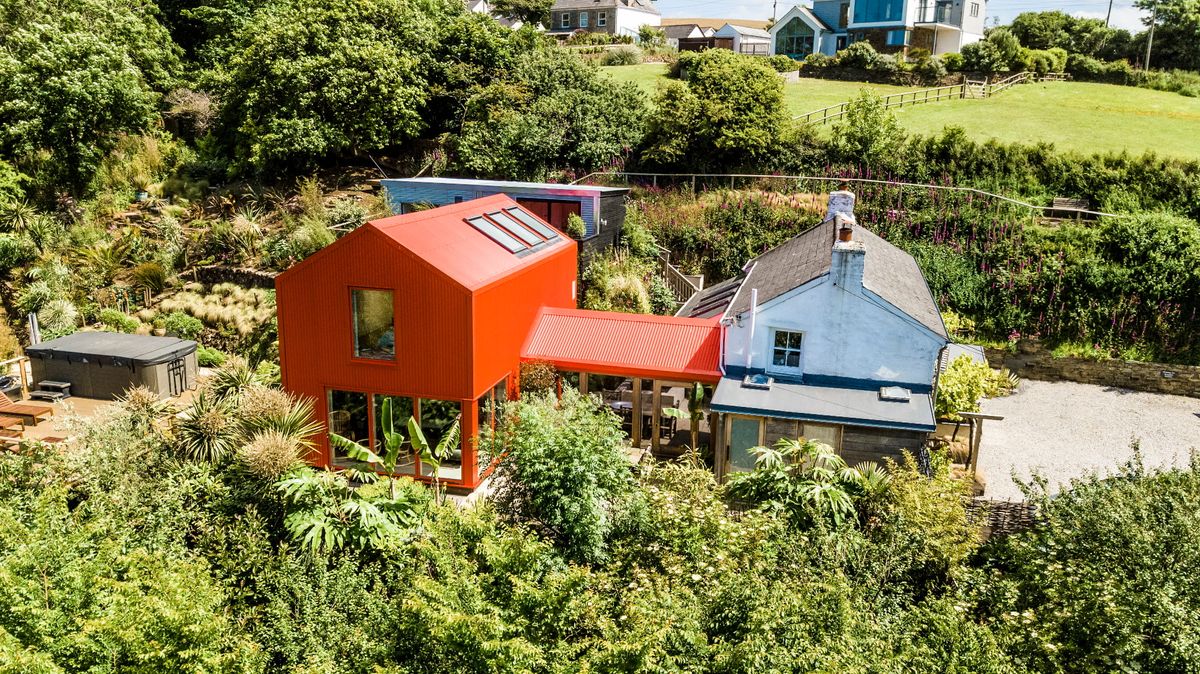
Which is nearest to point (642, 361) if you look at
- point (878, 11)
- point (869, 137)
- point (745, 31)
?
point (869, 137)

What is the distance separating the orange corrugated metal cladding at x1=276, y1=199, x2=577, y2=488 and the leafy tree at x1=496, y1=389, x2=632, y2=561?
234cm

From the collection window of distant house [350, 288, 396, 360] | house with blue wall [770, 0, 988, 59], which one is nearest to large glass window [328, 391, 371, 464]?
window of distant house [350, 288, 396, 360]

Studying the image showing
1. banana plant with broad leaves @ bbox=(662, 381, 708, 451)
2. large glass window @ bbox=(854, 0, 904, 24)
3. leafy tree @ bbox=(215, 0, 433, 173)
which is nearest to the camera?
banana plant with broad leaves @ bbox=(662, 381, 708, 451)

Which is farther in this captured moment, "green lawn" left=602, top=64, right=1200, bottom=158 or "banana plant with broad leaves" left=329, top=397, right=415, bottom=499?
"green lawn" left=602, top=64, right=1200, bottom=158

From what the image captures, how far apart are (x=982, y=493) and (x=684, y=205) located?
17.3 meters

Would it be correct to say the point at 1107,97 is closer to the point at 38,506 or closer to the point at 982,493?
the point at 982,493

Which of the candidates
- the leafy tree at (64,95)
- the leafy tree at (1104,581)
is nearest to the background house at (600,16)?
the leafy tree at (64,95)

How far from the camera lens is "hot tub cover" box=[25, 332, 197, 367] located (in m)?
20.2

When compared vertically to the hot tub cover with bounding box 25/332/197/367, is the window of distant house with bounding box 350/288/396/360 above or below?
above

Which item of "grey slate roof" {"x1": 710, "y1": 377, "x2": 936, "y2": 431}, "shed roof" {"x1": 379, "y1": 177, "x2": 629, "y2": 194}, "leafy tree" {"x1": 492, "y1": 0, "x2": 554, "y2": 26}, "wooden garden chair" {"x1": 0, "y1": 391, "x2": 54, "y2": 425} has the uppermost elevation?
"leafy tree" {"x1": 492, "y1": 0, "x2": 554, "y2": 26}

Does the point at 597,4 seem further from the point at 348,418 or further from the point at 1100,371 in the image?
the point at 348,418

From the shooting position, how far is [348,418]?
17219 mm

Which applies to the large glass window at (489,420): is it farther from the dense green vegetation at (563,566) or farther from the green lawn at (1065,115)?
the green lawn at (1065,115)

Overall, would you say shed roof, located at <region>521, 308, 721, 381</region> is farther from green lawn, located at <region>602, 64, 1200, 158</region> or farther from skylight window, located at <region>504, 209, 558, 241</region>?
green lawn, located at <region>602, 64, 1200, 158</region>
